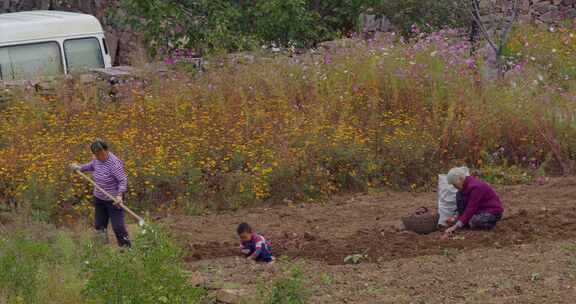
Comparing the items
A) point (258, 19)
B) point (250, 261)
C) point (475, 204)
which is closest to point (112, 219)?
point (250, 261)

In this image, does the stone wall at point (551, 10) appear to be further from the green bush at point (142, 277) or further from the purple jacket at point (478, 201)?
the green bush at point (142, 277)

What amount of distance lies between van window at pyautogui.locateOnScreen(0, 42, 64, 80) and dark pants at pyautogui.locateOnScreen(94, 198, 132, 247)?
16.6 ft

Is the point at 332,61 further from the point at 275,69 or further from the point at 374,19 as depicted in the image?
the point at 374,19

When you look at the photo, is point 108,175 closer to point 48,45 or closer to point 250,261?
point 250,261

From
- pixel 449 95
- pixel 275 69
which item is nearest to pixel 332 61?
pixel 275 69

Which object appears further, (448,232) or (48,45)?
(48,45)

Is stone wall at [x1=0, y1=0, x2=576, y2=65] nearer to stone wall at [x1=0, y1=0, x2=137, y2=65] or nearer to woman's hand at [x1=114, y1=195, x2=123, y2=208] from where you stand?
stone wall at [x1=0, y1=0, x2=137, y2=65]

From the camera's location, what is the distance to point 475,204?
34.7 feet

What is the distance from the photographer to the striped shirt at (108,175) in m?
10.6

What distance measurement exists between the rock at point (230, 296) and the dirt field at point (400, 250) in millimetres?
267

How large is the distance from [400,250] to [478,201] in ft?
3.08

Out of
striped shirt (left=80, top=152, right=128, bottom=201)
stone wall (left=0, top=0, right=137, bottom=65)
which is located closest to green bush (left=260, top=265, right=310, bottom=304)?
striped shirt (left=80, top=152, right=128, bottom=201)

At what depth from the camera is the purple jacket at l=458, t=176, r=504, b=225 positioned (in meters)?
10.6

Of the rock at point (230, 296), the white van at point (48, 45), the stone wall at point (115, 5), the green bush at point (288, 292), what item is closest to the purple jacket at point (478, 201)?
the rock at point (230, 296)
